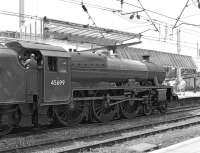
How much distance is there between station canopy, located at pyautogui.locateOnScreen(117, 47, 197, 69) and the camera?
31030 mm

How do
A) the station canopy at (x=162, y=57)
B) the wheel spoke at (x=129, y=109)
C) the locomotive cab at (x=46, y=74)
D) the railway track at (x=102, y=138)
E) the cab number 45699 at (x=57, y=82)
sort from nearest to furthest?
the railway track at (x=102, y=138) → the locomotive cab at (x=46, y=74) → the cab number 45699 at (x=57, y=82) → the wheel spoke at (x=129, y=109) → the station canopy at (x=162, y=57)

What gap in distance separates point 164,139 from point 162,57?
2631 centimetres

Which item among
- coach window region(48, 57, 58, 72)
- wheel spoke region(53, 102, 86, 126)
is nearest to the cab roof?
coach window region(48, 57, 58, 72)

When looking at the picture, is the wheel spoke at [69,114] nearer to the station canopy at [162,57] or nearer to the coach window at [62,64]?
the coach window at [62,64]

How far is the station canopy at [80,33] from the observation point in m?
18.8

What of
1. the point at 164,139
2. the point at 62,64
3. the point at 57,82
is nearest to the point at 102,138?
the point at 164,139

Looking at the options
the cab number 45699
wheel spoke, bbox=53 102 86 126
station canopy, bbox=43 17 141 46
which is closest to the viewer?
the cab number 45699

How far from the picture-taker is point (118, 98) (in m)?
13.2

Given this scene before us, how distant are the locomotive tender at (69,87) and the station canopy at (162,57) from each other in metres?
14.4

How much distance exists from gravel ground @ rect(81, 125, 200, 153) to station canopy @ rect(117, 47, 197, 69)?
1782cm

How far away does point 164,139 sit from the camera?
9.83 metres

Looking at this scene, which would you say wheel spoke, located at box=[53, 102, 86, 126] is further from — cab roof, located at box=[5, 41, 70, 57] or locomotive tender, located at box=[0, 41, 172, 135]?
cab roof, located at box=[5, 41, 70, 57]

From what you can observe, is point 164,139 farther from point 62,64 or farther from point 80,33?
point 80,33

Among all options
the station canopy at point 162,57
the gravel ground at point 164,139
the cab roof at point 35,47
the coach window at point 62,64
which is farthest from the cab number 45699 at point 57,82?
the station canopy at point 162,57
